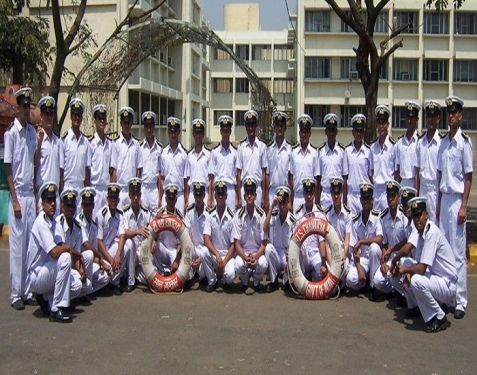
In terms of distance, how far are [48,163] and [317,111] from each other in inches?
1336

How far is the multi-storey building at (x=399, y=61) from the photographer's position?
A: 129 feet

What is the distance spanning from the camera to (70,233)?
7.19 metres

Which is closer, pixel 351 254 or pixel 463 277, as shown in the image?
pixel 463 277

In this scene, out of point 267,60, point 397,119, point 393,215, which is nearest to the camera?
point 393,215

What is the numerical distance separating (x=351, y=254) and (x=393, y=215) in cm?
84

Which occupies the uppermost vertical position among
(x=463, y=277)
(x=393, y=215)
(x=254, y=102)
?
(x=254, y=102)

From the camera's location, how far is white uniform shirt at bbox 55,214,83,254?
692 cm

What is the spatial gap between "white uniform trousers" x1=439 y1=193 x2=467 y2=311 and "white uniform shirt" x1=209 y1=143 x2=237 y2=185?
318 cm

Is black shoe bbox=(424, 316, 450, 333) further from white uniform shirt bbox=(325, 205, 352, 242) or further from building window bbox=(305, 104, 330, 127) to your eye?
building window bbox=(305, 104, 330, 127)

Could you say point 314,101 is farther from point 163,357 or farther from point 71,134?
point 163,357

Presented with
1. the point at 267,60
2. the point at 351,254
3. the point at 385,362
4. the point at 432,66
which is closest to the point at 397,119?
the point at 432,66

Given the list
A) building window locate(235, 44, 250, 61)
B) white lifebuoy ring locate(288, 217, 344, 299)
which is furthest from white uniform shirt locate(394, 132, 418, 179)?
building window locate(235, 44, 250, 61)

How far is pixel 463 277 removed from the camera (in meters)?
7.09

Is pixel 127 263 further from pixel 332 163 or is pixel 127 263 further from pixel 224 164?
pixel 332 163
